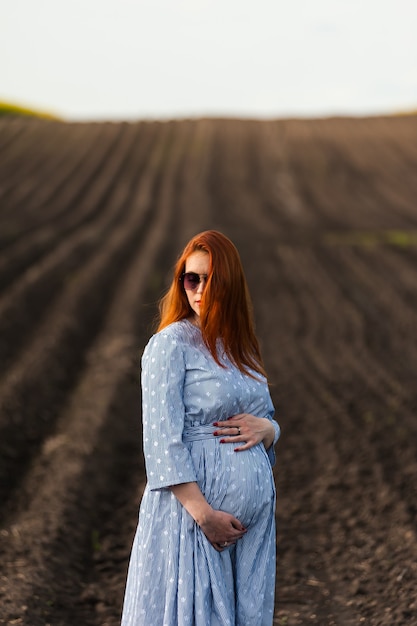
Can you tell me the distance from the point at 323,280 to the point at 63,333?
6.44 meters

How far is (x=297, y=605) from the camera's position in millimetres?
5238

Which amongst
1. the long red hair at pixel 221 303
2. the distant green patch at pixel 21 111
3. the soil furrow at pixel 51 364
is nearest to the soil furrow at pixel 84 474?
the soil furrow at pixel 51 364

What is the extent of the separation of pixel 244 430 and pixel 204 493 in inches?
10.0

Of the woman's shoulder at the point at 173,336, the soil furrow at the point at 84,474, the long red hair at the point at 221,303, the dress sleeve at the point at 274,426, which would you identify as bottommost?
the dress sleeve at the point at 274,426

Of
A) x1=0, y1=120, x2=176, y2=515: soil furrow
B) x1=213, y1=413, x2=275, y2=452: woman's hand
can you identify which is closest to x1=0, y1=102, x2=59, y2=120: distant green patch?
x1=0, y1=120, x2=176, y2=515: soil furrow

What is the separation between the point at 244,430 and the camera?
2893 mm

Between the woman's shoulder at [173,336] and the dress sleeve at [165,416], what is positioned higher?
the woman's shoulder at [173,336]

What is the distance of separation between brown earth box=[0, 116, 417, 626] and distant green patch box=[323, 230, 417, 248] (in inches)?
3.2

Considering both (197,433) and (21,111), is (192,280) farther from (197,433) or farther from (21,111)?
(21,111)

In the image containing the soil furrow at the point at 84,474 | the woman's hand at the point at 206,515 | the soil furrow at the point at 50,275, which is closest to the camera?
the woman's hand at the point at 206,515

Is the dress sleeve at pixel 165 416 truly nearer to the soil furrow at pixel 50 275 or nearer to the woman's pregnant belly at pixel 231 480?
the woman's pregnant belly at pixel 231 480

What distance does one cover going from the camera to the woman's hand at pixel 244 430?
287 centimetres

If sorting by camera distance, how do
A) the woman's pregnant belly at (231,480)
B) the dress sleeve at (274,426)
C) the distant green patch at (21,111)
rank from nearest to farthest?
the woman's pregnant belly at (231,480) < the dress sleeve at (274,426) < the distant green patch at (21,111)

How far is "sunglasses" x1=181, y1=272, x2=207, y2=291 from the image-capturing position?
2922 millimetres
